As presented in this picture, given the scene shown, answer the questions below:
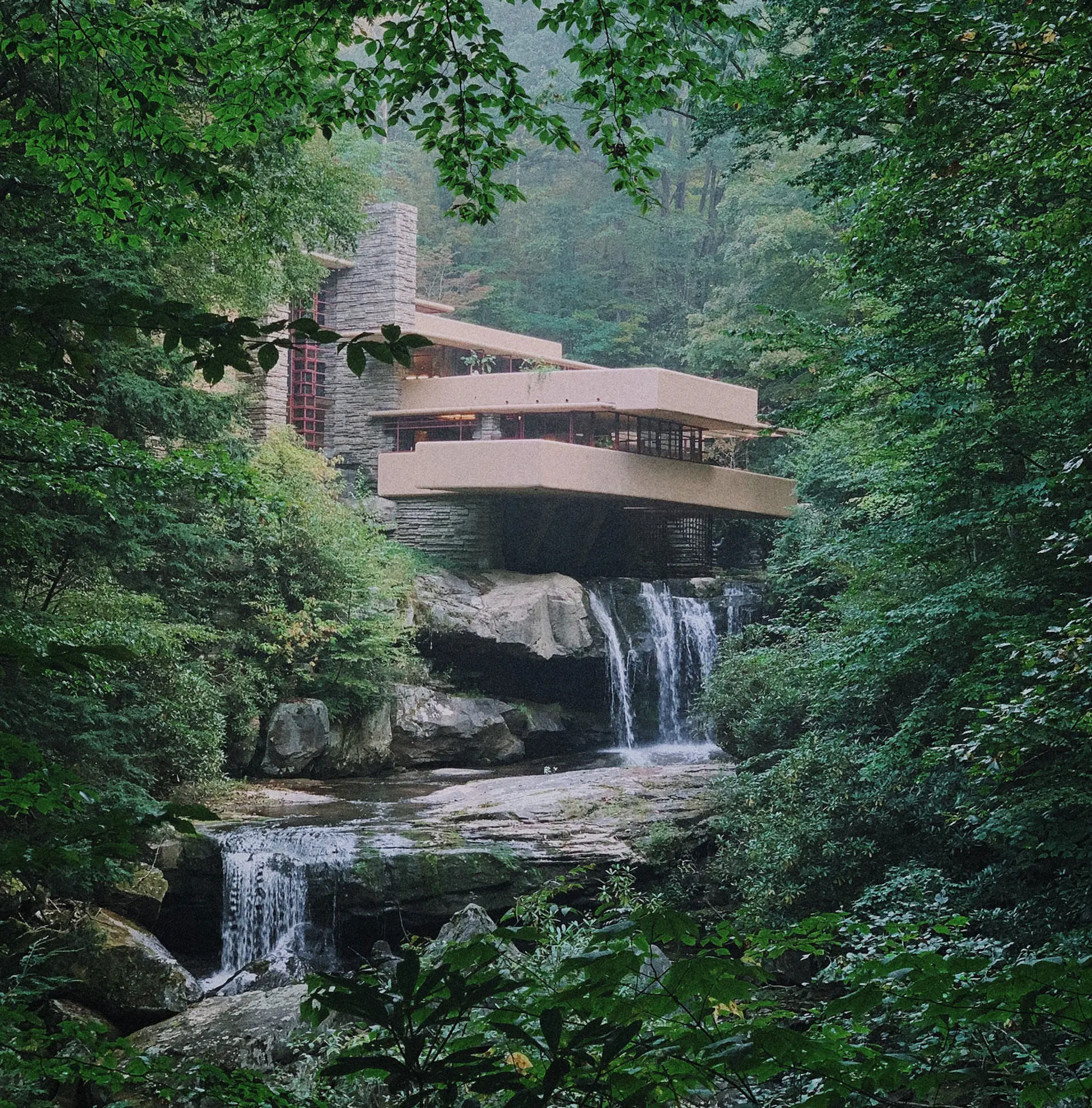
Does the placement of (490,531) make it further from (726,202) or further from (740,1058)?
(740,1058)

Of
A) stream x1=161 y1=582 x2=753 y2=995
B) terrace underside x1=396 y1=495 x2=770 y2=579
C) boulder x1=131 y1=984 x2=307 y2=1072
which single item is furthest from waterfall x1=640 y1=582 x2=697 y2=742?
boulder x1=131 y1=984 x2=307 y2=1072

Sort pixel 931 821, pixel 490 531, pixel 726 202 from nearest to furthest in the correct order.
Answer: pixel 931 821 → pixel 490 531 → pixel 726 202

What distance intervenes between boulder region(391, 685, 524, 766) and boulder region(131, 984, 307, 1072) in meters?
7.13

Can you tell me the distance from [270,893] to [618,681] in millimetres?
8667

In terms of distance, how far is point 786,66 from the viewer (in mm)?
7750

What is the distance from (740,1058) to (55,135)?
175 inches

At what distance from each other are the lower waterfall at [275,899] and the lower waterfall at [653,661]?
816cm

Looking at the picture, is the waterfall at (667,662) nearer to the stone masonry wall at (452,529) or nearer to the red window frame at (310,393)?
the stone masonry wall at (452,529)

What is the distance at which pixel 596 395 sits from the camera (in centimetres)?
1980

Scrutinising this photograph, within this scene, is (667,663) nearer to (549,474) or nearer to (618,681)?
(618,681)

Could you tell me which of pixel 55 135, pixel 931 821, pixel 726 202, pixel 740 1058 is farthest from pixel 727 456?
pixel 740 1058

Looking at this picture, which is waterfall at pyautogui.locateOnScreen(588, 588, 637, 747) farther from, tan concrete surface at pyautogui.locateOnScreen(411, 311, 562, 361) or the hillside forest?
tan concrete surface at pyautogui.locateOnScreen(411, 311, 562, 361)

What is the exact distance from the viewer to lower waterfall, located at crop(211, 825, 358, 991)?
32.1 feet

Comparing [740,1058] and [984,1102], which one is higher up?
[740,1058]
